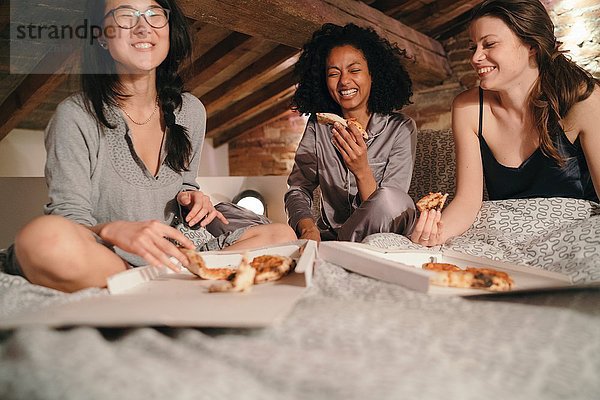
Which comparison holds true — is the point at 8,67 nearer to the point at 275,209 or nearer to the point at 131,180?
the point at 275,209

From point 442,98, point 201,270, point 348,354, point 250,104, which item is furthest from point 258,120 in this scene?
point 348,354

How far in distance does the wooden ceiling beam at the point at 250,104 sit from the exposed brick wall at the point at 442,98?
0.38 metres

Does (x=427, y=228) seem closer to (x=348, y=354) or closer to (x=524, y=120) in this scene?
(x=524, y=120)

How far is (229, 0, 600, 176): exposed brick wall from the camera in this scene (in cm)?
381

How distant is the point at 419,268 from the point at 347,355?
418mm

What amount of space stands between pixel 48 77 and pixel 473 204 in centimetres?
294

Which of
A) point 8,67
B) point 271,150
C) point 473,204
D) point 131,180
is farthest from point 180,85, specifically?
point 271,150

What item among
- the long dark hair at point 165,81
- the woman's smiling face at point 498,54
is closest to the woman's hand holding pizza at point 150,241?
the long dark hair at point 165,81

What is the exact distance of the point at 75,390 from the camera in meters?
0.57

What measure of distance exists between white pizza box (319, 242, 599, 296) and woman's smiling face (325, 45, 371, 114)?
965mm

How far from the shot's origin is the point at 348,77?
204 centimetres

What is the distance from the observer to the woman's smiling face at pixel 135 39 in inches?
56.2

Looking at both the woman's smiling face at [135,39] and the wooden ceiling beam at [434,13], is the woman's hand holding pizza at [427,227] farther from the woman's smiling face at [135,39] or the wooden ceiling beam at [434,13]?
the wooden ceiling beam at [434,13]

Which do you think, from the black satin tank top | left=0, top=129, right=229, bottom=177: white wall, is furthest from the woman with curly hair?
left=0, top=129, right=229, bottom=177: white wall
